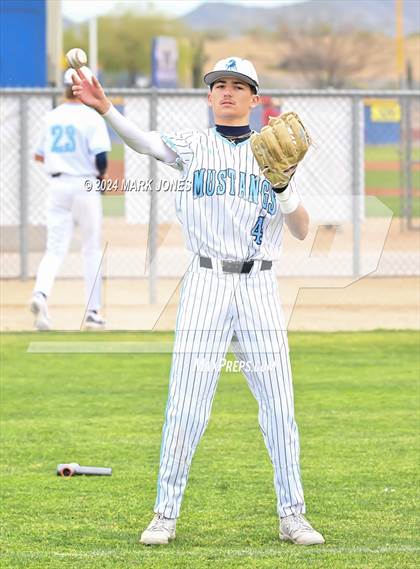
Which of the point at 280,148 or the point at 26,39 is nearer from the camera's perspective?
the point at 280,148

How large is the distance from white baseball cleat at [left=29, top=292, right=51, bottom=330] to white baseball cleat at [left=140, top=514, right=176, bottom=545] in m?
6.07

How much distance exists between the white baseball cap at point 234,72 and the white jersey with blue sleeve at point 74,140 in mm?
6311

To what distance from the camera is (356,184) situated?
52.4 ft

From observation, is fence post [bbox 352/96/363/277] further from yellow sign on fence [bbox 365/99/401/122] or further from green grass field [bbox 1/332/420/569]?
yellow sign on fence [bbox 365/99/401/122]

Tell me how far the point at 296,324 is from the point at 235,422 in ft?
14.1

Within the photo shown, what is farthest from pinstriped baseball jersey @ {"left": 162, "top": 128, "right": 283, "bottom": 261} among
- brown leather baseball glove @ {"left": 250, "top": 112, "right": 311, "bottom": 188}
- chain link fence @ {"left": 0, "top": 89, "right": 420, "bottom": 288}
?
chain link fence @ {"left": 0, "top": 89, "right": 420, "bottom": 288}

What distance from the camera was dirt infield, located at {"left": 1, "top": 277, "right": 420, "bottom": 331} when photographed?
42.5ft

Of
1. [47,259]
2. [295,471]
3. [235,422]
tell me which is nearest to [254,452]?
[235,422]

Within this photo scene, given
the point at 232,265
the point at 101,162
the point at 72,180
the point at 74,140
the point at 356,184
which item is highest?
the point at 74,140

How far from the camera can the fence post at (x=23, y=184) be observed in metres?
15.5

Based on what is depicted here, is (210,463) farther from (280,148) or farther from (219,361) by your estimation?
(280,148)

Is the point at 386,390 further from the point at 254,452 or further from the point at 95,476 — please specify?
the point at 95,476

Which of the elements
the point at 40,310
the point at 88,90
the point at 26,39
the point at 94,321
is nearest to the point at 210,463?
the point at 88,90

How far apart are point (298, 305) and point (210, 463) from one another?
5.08m
